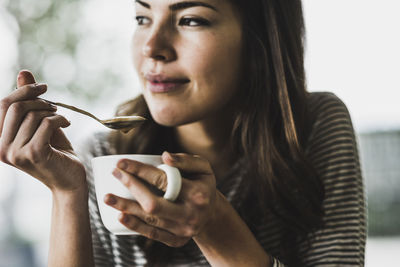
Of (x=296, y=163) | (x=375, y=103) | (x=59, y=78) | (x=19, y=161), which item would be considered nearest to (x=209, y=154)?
(x=296, y=163)

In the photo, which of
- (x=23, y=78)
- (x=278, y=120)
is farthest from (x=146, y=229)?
(x=278, y=120)

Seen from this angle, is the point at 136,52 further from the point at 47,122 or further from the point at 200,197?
the point at 200,197

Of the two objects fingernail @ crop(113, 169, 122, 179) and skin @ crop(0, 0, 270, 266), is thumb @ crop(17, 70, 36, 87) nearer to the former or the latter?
skin @ crop(0, 0, 270, 266)

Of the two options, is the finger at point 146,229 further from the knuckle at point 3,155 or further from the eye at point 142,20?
the eye at point 142,20

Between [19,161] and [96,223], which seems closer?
[19,161]

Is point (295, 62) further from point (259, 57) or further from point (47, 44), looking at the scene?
point (47, 44)

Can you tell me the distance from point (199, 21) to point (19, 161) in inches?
23.1

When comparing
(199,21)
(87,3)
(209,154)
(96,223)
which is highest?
(87,3)

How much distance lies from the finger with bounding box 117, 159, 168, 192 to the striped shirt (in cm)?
65

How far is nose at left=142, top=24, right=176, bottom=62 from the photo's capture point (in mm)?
1123

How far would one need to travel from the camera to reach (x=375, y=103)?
5078 millimetres

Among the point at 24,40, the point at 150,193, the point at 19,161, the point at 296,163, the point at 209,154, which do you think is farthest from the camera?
the point at 24,40

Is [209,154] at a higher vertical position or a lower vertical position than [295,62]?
lower

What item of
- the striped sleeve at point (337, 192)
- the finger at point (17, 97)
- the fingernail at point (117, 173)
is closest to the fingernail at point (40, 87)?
the finger at point (17, 97)
